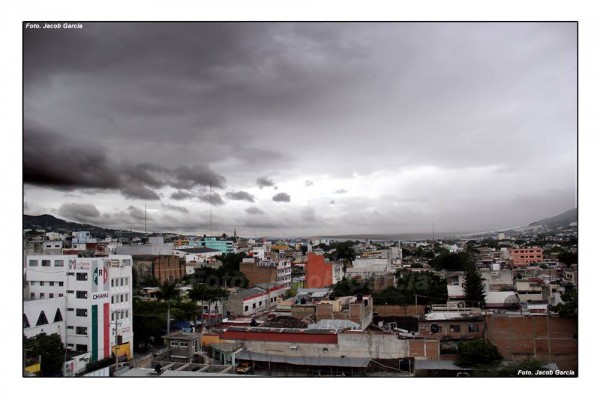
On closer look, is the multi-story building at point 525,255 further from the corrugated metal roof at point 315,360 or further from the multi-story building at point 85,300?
the multi-story building at point 85,300

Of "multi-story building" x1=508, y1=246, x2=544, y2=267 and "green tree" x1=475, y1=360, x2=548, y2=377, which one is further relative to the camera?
"multi-story building" x1=508, y1=246, x2=544, y2=267

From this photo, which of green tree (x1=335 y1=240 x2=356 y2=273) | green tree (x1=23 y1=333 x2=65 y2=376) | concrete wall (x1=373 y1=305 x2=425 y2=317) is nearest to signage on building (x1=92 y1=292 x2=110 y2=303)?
green tree (x1=23 y1=333 x2=65 y2=376)

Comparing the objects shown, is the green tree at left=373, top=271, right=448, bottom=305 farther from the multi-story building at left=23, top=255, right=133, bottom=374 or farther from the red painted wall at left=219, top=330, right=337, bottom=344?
the multi-story building at left=23, top=255, right=133, bottom=374

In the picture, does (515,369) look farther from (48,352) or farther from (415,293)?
(48,352)

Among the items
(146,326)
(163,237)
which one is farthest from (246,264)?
(146,326)

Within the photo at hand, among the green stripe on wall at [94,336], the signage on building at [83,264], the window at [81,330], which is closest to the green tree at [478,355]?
the green stripe on wall at [94,336]

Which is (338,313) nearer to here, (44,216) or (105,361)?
(105,361)
